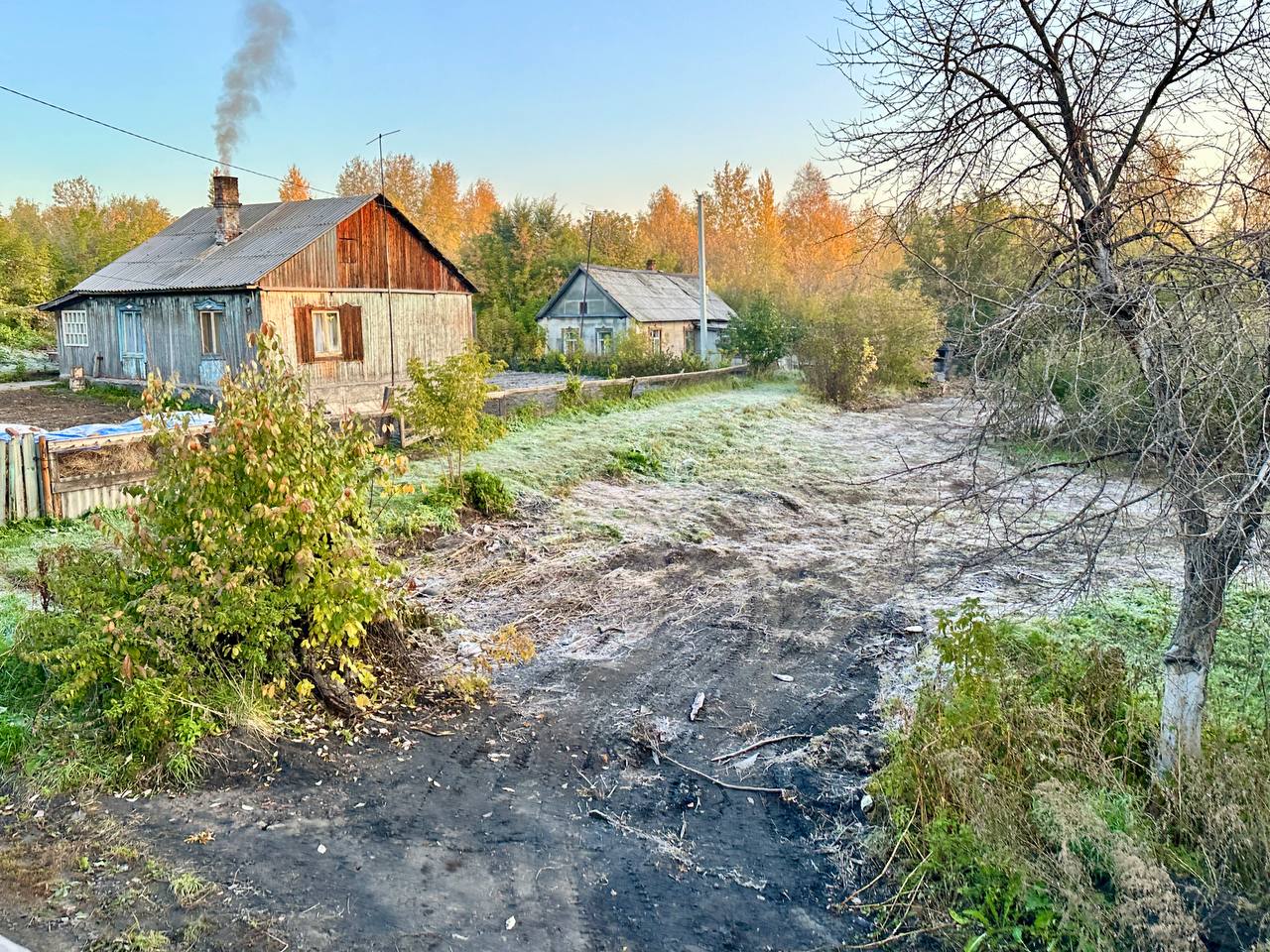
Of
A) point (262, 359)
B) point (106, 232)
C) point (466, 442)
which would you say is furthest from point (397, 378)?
point (106, 232)

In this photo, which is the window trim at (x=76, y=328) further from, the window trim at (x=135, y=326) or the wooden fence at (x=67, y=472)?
the wooden fence at (x=67, y=472)

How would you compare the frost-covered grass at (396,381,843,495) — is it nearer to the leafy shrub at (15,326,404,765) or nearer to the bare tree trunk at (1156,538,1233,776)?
the leafy shrub at (15,326,404,765)

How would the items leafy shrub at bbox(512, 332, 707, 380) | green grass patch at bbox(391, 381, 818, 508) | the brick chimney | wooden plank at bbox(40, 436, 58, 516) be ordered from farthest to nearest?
leafy shrub at bbox(512, 332, 707, 380), the brick chimney, green grass patch at bbox(391, 381, 818, 508), wooden plank at bbox(40, 436, 58, 516)

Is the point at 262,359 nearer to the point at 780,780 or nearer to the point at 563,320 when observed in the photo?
the point at 780,780

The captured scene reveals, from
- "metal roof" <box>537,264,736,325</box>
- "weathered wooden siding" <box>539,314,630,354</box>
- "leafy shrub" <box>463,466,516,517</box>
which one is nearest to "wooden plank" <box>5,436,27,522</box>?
"leafy shrub" <box>463,466,516,517</box>

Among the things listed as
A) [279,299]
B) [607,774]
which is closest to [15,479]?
[607,774]

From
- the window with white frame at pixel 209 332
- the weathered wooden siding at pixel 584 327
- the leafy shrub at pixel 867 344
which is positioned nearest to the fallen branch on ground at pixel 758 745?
the window with white frame at pixel 209 332

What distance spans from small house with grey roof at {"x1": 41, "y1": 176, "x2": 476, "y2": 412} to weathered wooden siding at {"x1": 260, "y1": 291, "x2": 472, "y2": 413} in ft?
0.09

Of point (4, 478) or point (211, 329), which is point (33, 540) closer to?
point (4, 478)

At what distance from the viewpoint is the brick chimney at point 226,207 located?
21172mm

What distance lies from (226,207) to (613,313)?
14.1m

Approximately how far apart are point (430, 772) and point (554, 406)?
1384cm

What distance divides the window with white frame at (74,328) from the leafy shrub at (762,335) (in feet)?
61.6

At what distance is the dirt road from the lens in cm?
432
